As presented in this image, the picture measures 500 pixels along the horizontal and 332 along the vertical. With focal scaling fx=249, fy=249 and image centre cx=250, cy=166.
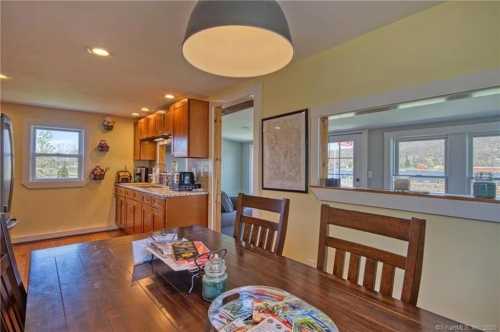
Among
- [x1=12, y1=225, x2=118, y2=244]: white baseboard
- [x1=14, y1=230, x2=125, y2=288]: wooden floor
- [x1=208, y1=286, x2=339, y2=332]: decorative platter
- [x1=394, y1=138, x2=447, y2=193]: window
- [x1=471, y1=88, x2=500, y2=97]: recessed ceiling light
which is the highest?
[x1=471, y1=88, x2=500, y2=97]: recessed ceiling light

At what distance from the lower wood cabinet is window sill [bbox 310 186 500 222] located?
180 cm

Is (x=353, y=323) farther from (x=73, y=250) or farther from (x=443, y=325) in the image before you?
(x=73, y=250)

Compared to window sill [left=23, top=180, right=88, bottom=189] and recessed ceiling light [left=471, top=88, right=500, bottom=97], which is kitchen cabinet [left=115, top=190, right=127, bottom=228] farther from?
recessed ceiling light [left=471, top=88, right=500, bottom=97]

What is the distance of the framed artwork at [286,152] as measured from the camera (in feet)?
7.43

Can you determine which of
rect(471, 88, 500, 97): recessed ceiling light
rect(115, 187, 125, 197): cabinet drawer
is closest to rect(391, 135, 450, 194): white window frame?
rect(471, 88, 500, 97): recessed ceiling light

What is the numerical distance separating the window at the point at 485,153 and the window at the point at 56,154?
5599mm

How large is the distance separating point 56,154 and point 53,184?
0.51 metres

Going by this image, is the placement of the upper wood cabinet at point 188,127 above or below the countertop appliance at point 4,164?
above

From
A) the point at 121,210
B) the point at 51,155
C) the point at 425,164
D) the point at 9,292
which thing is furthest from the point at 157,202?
the point at 425,164

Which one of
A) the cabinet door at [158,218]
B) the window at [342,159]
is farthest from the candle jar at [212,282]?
the cabinet door at [158,218]

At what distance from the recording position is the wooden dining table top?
29.8 inches

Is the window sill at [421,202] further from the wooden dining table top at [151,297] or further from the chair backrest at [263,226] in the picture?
the wooden dining table top at [151,297]

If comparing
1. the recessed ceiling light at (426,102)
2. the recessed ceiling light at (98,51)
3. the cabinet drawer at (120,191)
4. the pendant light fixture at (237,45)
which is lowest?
the cabinet drawer at (120,191)

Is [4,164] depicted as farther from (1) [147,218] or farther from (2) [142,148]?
(2) [142,148]
